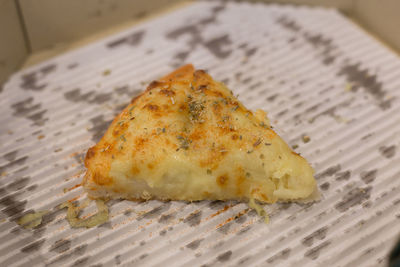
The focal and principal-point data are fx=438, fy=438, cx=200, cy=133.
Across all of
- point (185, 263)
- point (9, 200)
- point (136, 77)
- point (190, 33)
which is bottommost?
point (185, 263)

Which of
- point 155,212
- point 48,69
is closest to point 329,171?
point 155,212

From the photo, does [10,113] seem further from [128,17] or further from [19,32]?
[128,17]

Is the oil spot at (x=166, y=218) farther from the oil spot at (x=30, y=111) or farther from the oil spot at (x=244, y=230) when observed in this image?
the oil spot at (x=30, y=111)

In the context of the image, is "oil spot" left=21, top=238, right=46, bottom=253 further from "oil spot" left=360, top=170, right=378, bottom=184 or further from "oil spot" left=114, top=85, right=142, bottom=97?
"oil spot" left=360, top=170, right=378, bottom=184

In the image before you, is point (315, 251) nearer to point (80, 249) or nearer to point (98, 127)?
point (80, 249)

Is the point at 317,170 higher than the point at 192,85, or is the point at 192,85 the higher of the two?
the point at 192,85

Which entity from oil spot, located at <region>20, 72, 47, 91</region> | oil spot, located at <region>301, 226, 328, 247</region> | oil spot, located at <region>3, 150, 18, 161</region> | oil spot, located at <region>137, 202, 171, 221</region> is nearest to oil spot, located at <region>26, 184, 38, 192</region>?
oil spot, located at <region>3, 150, 18, 161</region>

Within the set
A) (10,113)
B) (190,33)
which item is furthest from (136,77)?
(10,113)
